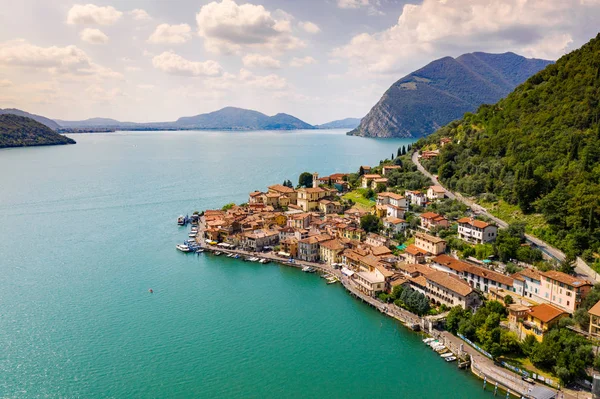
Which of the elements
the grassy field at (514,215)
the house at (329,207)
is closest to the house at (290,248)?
the house at (329,207)

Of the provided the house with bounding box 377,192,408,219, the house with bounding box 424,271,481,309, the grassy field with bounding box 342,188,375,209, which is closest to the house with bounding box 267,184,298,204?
the grassy field with bounding box 342,188,375,209

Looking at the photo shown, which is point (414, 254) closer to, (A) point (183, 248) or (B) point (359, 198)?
(B) point (359, 198)

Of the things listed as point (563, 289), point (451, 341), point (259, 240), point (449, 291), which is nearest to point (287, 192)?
point (259, 240)

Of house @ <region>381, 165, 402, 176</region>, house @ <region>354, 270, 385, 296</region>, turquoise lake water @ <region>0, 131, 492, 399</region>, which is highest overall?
house @ <region>381, 165, 402, 176</region>

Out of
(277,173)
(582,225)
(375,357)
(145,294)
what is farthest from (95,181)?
(582,225)

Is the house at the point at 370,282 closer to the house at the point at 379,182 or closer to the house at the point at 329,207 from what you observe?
the house at the point at 329,207

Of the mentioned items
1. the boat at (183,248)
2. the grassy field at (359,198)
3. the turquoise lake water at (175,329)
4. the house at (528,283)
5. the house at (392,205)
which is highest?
the house at (392,205)

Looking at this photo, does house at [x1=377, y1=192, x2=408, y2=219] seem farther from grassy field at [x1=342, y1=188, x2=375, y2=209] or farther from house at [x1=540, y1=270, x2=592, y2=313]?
house at [x1=540, y1=270, x2=592, y2=313]
